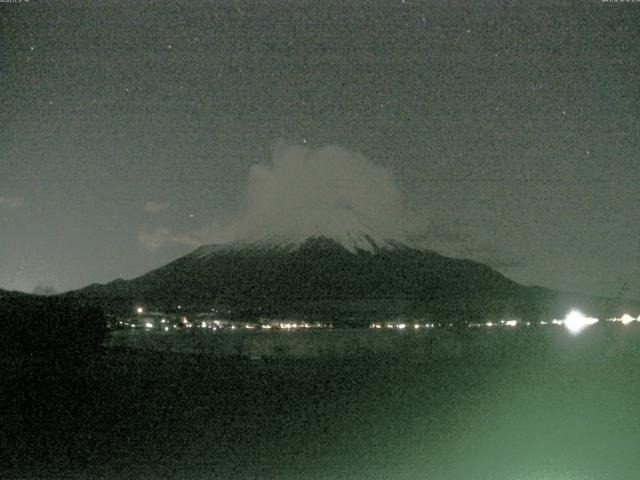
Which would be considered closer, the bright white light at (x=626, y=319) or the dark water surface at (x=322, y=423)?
the dark water surface at (x=322, y=423)

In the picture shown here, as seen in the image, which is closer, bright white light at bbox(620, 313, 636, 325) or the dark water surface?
the dark water surface

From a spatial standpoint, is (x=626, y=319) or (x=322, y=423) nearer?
(x=322, y=423)

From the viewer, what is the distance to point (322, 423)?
42.1 feet

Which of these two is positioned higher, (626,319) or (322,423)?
(626,319)

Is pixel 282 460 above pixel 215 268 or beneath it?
beneath

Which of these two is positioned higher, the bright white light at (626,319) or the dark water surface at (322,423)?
the bright white light at (626,319)

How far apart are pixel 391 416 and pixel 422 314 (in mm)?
69290

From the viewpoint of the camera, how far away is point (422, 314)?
82000 millimetres

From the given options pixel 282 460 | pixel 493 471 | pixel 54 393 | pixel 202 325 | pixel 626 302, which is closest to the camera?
pixel 493 471

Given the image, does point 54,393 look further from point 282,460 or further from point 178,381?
point 282,460

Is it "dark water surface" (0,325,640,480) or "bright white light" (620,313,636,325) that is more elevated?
"bright white light" (620,313,636,325)

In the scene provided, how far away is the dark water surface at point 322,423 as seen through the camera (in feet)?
31.9

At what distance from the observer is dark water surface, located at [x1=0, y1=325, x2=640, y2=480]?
9711 millimetres

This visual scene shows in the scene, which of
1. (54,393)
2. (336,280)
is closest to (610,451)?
(54,393)
